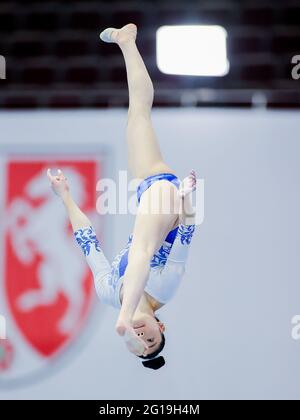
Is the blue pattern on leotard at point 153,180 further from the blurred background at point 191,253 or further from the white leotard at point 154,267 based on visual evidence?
the blurred background at point 191,253

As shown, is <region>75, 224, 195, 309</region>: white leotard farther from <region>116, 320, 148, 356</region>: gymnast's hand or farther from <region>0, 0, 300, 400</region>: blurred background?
<region>0, 0, 300, 400</region>: blurred background

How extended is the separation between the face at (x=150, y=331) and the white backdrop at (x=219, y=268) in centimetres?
84

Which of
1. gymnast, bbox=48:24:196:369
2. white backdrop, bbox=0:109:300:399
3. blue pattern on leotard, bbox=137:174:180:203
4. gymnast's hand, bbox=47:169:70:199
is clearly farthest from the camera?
white backdrop, bbox=0:109:300:399

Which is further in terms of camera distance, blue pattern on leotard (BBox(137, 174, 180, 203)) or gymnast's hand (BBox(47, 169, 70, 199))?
gymnast's hand (BBox(47, 169, 70, 199))

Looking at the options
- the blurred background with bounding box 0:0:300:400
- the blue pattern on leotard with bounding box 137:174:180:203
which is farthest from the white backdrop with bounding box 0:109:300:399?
the blue pattern on leotard with bounding box 137:174:180:203

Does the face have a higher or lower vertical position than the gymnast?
lower

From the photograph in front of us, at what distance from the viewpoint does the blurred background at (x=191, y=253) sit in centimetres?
401

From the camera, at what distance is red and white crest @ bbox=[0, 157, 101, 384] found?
→ 4098 mm

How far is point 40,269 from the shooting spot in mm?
4168

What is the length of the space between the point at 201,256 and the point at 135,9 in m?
1.50

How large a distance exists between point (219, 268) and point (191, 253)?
158 millimetres

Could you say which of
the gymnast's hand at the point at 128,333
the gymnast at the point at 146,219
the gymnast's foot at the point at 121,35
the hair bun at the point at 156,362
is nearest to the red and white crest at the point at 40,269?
the hair bun at the point at 156,362

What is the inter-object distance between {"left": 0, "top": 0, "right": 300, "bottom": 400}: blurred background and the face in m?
0.84

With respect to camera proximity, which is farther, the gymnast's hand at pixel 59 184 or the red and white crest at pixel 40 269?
the red and white crest at pixel 40 269
